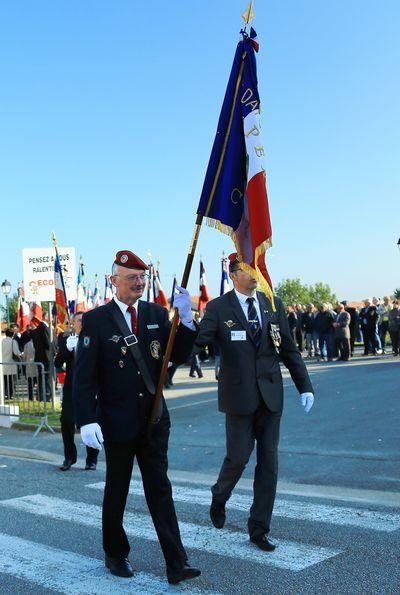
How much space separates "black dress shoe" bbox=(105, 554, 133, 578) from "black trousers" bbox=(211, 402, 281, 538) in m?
0.96

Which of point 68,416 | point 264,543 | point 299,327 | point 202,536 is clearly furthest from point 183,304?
point 299,327

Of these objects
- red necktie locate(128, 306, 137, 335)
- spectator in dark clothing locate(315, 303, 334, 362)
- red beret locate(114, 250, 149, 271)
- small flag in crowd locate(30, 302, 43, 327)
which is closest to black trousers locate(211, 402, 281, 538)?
red necktie locate(128, 306, 137, 335)

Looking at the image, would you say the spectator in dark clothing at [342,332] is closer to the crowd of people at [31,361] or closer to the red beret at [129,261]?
the crowd of people at [31,361]

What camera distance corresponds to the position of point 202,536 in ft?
18.2

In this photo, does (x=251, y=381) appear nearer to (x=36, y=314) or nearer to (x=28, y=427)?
(x=28, y=427)

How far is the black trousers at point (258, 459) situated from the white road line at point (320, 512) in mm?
924

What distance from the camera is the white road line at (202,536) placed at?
4.90m

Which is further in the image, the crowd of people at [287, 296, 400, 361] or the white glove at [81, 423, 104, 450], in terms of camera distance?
the crowd of people at [287, 296, 400, 361]

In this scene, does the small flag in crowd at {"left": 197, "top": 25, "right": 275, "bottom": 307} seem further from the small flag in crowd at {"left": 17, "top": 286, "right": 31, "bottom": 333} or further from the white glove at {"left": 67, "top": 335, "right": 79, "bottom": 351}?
the small flag in crowd at {"left": 17, "top": 286, "right": 31, "bottom": 333}

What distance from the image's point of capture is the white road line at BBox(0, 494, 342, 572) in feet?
16.1

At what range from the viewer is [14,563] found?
507cm

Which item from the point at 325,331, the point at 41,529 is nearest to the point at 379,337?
the point at 325,331

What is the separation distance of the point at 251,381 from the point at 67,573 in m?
1.81

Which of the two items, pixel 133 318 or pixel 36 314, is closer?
pixel 133 318
